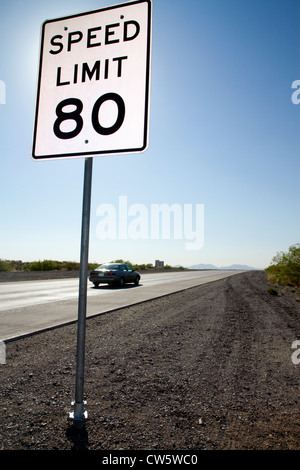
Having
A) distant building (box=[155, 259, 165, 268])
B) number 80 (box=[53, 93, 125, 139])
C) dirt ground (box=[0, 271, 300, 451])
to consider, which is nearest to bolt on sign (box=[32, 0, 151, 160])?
number 80 (box=[53, 93, 125, 139])

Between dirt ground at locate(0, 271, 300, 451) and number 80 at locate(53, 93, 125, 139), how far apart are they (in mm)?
2338

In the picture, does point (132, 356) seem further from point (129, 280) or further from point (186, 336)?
point (129, 280)

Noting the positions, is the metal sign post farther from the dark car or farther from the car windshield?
the car windshield

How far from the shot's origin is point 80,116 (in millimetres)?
2135

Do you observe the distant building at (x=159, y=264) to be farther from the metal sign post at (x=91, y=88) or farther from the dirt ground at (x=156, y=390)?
the metal sign post at (x=91, y=88)

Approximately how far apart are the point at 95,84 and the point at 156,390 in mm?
3257

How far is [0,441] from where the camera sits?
2.45 m

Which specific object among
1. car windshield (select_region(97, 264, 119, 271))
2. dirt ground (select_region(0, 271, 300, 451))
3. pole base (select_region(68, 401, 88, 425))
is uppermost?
car windshield (select_region(97, 264, 119, 271))

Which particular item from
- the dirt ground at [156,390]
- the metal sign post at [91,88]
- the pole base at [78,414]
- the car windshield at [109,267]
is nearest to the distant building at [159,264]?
the car windshield at [109,267]

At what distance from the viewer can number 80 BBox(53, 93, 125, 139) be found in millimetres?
2055

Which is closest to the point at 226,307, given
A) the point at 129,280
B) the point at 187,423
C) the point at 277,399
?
the point at 277,399

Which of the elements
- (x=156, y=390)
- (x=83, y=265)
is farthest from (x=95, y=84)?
(x=156, y=390)

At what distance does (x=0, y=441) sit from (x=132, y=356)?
2674 mm

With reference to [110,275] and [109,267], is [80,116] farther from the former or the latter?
[109,267]
